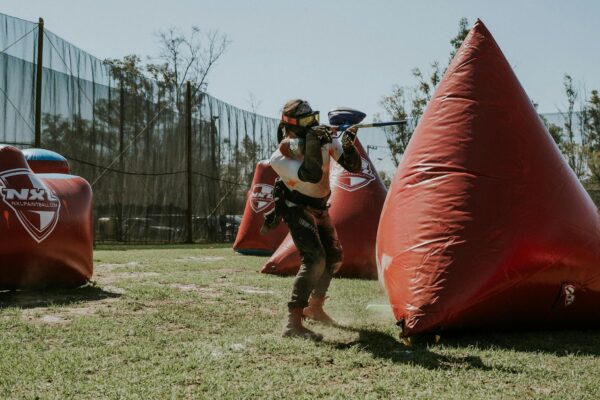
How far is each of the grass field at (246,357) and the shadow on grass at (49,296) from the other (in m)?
0.03

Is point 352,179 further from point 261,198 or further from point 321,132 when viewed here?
point 321,132

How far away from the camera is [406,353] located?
3104 millimetres

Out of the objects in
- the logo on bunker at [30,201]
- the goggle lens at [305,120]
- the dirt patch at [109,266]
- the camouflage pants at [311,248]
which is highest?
the goggle lens at [305,120]

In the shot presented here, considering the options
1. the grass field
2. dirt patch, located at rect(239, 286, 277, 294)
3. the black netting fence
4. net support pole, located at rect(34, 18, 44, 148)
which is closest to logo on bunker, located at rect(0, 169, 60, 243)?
the grass field

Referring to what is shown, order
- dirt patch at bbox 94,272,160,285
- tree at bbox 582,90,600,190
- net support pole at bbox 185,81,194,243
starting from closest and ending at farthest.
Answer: dirt patch at bbox 94,272,160,285 → net support pole at bbox 185,81,194,243 → tree at bbox 582,90,600,190

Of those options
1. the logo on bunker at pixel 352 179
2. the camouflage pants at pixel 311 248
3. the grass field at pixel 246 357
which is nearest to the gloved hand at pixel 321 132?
the camouflage pants at pixel 311 248

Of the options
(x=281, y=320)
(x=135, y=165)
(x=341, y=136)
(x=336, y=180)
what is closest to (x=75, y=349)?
(x=281, y=320)

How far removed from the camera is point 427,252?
11.6 ft

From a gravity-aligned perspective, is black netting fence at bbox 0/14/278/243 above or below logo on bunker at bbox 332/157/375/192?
above

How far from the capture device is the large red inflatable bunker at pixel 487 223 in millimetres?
3393

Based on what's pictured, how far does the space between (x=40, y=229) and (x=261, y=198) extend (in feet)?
19.1

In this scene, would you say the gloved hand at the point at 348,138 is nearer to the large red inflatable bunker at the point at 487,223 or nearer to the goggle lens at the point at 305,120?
the goggle lens at the point at 305,120

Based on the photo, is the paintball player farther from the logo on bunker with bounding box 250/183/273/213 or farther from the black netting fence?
the black netting fence

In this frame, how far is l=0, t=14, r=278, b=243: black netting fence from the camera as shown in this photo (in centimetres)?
1104
